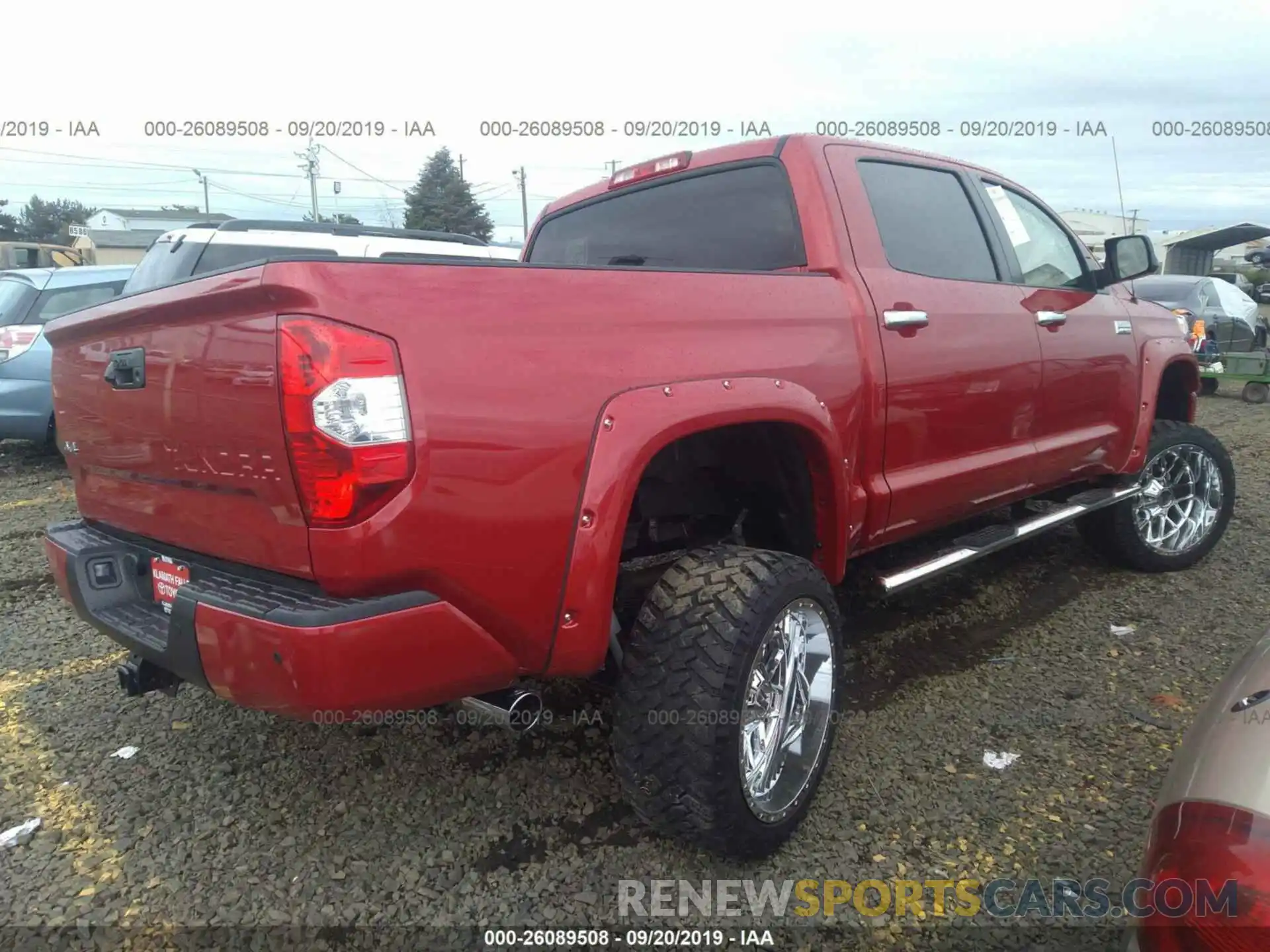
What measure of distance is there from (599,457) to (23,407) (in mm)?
6787

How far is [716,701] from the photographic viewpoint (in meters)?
2.06

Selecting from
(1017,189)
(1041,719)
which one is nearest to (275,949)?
(1041,719)

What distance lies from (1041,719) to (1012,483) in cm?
94

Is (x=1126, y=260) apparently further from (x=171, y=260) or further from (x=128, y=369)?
(x=171, y=260)

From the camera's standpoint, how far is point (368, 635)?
1.70m

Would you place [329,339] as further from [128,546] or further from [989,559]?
[989,559]

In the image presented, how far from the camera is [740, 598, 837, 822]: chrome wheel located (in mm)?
2328

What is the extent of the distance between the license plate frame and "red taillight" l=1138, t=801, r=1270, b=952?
6.83 ft

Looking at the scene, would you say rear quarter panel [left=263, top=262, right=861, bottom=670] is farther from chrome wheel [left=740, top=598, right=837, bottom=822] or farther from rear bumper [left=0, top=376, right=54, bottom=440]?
rear bumper [left=0, top=376, right=54, bottom=440]

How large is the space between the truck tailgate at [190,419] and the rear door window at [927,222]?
2065mm

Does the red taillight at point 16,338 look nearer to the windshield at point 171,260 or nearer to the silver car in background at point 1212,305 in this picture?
the windshield at point 171,260

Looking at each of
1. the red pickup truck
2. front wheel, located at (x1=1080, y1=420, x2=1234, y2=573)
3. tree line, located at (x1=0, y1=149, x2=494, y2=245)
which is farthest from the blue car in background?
tree line, located at (x1=0, y1=149, x2=494, y2=245)

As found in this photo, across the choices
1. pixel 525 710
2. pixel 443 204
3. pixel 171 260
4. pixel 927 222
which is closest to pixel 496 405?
pixel 525 710

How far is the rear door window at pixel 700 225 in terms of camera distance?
2891mm
